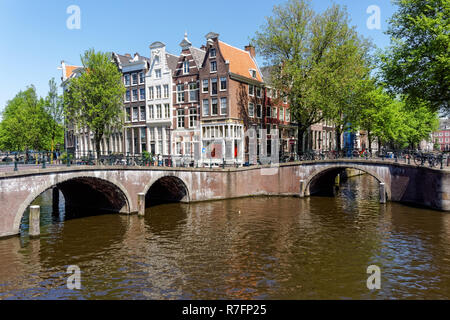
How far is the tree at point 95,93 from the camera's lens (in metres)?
37.6

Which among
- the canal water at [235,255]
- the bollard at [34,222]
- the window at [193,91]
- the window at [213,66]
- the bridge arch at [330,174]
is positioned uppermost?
the window at [213,66]

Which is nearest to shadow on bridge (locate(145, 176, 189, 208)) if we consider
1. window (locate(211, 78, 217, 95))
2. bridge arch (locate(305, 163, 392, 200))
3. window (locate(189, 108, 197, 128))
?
window (locate(189, 108, 197, 128))

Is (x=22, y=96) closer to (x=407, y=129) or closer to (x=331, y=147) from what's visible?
(x=331, y=147)

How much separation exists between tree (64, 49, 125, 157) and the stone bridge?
1086 centimetres

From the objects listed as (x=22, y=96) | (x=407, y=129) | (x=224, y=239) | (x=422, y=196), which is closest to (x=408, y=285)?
(x=224, y=239)

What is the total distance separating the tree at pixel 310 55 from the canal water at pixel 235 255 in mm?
14934

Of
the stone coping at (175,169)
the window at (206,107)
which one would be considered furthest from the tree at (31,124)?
the stone coping at (175,169)

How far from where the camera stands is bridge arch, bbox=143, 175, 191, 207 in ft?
104

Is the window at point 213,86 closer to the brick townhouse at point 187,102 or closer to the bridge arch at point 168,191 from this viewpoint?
the brick townhouse at point 187,102

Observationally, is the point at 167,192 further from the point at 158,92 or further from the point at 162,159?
the point at 158,92

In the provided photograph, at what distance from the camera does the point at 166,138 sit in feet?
152

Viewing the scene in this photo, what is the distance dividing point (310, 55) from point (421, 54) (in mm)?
13523
